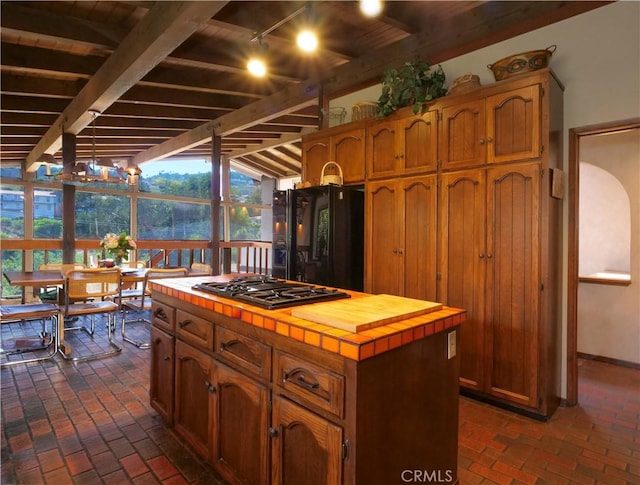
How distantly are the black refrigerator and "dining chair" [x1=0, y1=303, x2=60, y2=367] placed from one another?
2329 mm

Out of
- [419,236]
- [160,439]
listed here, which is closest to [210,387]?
[160,439]

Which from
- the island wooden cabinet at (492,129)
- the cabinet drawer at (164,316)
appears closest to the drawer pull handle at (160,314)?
the cabinet drawer at (164,316)

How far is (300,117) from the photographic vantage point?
618 cm

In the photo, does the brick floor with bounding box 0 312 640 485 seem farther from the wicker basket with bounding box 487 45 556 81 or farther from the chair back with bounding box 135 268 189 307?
the wicker basket with bounding box 487 45 556 81

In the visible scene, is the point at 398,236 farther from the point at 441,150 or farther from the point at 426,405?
the point at 426,405

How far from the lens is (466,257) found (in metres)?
2.62

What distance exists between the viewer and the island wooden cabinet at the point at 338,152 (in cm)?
329

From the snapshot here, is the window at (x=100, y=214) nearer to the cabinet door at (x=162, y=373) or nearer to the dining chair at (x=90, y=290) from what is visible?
the dining chair at (x=90, y=290)

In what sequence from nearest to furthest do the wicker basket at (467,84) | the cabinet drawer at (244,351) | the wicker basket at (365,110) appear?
1. the cabinet drawer at (244,351)
2. the wicker basket at (467,84)
3. the wicker basket at (365,110)

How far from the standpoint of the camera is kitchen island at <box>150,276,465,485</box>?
1118 mm

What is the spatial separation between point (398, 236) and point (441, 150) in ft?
2.48

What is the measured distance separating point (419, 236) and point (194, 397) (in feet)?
6.45

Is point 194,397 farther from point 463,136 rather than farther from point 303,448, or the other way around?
point 463,136

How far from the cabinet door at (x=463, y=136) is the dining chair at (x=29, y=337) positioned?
379 cm
